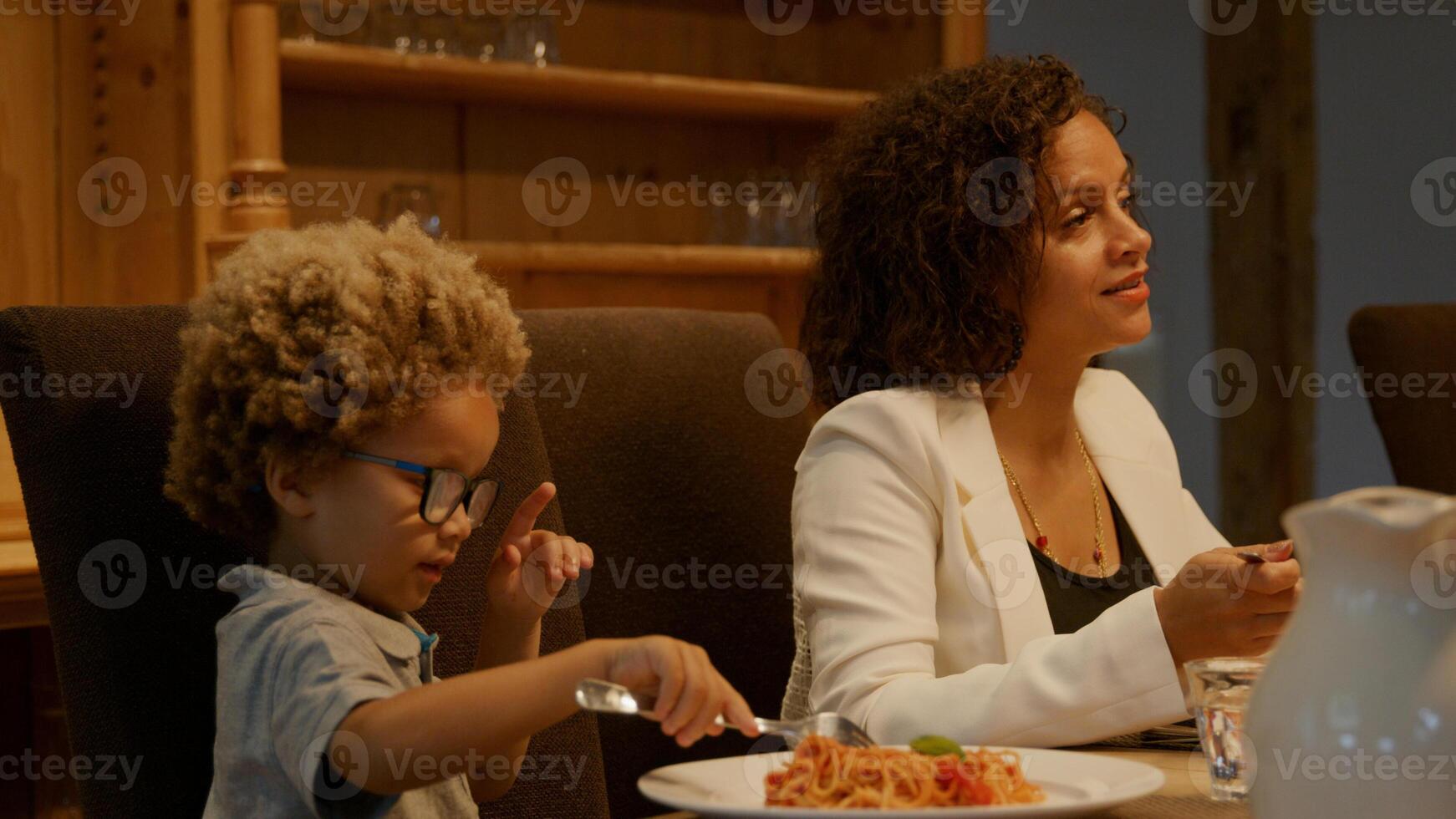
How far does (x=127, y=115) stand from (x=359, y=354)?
2.02 metres

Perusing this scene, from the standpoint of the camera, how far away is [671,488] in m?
1.64

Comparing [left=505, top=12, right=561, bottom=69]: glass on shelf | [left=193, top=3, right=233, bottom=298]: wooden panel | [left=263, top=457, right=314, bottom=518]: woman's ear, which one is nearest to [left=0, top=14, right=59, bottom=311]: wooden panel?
[left=193, top=3, right=233, bottom=298]: wooden panel

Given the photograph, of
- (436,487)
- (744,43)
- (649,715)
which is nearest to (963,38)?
(744,43)

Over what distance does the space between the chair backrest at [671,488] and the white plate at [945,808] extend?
0.71 meters

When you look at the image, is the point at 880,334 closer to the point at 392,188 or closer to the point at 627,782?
the point at 627,782

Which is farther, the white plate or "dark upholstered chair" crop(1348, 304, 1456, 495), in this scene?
"dark upholstered chair" crop(1348, 304, 1456, 495)

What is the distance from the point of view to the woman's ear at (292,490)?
0.95 metres

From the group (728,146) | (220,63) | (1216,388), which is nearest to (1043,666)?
(220,63)

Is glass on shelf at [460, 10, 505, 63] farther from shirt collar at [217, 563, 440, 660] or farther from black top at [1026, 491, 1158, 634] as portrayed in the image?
shirt collar at [217, 563, 440, 660]

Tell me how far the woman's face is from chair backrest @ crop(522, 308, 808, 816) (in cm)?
37

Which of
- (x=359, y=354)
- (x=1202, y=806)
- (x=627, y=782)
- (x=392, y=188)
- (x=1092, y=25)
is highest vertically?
(x=1092, y=25)

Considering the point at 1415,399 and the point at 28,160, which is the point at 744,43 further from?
the point at 1415,399

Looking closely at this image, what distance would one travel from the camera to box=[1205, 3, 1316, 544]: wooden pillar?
4.44 meters

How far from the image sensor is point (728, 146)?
12.0ft
